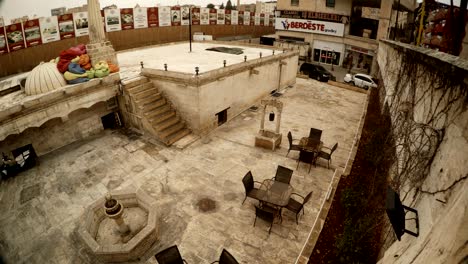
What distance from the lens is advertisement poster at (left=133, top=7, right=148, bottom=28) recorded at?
26.3 meters

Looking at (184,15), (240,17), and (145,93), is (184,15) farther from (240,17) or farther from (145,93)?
(145,93)

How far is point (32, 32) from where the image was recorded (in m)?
17.9

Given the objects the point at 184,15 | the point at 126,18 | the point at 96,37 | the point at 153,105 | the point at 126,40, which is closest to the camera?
the point at 153,105

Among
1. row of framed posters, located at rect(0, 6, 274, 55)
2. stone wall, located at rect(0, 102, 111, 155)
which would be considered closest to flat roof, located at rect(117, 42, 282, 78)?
stone wall, located at rect(0, 102, 111, 155)

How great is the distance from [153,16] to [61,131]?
18856 mm

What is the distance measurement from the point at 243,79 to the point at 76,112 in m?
9.88

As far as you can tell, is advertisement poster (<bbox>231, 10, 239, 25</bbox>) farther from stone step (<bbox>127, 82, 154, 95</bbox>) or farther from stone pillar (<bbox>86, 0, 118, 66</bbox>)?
stone step (<bbox>127, 82, 154, 95</bbox>)

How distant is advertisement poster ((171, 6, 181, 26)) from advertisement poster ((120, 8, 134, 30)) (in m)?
5.51

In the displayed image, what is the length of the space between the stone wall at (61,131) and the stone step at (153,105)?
2645 mm

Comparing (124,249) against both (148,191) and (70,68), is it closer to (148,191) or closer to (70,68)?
(148,191)

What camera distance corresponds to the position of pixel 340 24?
34219 millimetres

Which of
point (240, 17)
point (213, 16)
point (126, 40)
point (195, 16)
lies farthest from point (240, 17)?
point (126, 40)

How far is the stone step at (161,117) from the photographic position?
14.3 m

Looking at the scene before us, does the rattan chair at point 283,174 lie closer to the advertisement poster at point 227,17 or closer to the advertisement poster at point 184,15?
the advertisement poster at point 184,15
